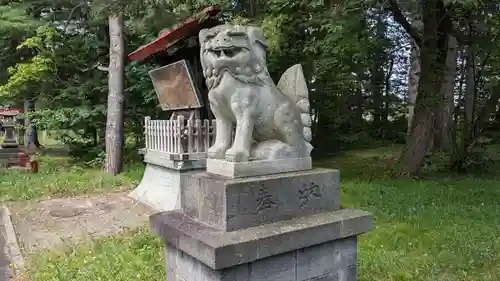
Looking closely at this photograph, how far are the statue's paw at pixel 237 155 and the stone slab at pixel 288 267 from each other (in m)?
0.78

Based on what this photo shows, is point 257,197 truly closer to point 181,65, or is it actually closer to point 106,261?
point 106,261

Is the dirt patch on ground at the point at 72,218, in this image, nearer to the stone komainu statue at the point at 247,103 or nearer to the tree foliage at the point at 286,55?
the tree foliage at the point at 286,55

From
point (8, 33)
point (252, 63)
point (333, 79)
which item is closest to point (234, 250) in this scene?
point (252, 63)

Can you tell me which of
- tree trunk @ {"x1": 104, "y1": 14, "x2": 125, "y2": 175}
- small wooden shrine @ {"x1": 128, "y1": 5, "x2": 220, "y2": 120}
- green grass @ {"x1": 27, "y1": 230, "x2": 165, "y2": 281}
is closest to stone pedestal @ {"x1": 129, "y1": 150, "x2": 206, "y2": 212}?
small wooden shrine @ {"x1": 128, "y1": 5, "x2": 220, "y2": 120}

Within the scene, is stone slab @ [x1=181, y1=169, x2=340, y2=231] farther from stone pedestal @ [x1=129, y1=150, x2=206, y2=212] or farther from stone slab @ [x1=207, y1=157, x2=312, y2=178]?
stone pedestal @ [x1=129, y1=150, x2=206, y2=212]

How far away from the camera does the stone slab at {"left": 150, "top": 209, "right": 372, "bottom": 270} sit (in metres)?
2.83

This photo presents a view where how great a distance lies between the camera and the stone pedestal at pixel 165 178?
795 cm

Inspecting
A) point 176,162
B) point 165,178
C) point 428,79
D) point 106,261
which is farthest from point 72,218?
point 428,79

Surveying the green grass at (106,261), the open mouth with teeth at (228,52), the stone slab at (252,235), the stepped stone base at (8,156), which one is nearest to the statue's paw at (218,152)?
the stone slab at (252,235)

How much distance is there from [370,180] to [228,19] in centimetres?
517

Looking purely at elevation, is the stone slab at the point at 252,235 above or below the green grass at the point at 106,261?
above

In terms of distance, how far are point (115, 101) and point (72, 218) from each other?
5186 mm

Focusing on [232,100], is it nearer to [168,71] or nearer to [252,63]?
[252,63]

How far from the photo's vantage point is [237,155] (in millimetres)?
3203
